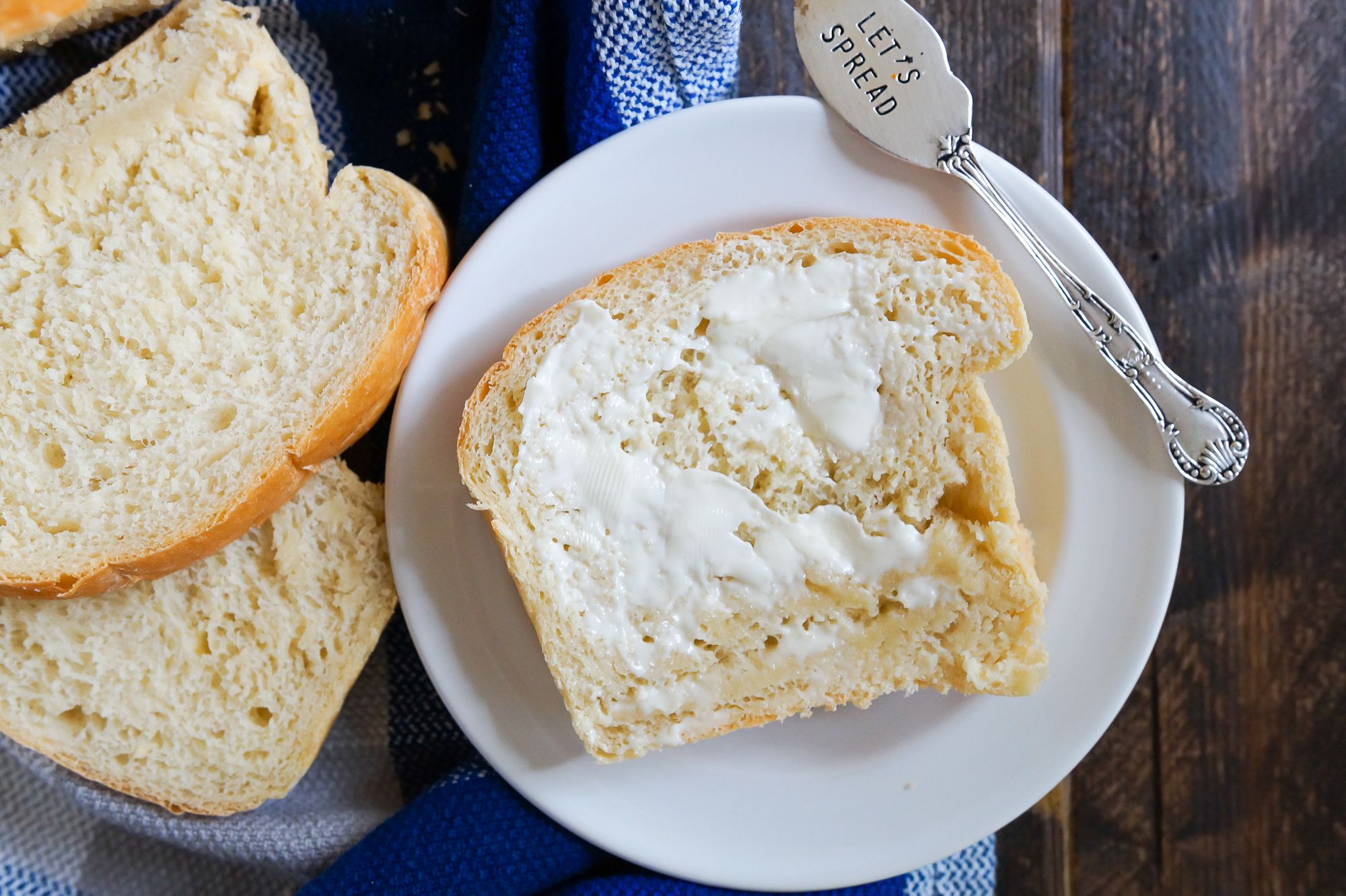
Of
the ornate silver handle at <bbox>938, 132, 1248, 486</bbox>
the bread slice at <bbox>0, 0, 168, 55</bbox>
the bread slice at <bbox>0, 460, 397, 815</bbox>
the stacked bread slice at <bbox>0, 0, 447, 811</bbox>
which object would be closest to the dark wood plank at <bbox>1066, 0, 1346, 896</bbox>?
the ornate silver handle at <bbox>938, 132, 1248, 486</bbox>

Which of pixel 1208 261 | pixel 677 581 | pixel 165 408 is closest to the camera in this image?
pixel 677 581

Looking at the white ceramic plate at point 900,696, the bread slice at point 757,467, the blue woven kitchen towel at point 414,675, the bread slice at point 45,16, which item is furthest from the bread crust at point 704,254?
the bread slice at point 45,16

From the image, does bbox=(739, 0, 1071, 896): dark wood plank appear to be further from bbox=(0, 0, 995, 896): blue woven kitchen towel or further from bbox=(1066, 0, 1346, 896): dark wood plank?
bbox=(0, 0, 995, 896): blue woven kitchen towel

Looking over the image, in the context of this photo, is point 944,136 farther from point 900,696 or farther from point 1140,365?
point 900,696

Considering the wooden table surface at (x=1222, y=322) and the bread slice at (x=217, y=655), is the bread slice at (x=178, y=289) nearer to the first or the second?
the bread slice at (x=217, y=655)

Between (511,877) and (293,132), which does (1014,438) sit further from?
(293,132)

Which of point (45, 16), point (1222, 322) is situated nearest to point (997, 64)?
point (1222, 322)

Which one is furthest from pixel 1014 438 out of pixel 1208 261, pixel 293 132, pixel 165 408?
pixel 165 408
